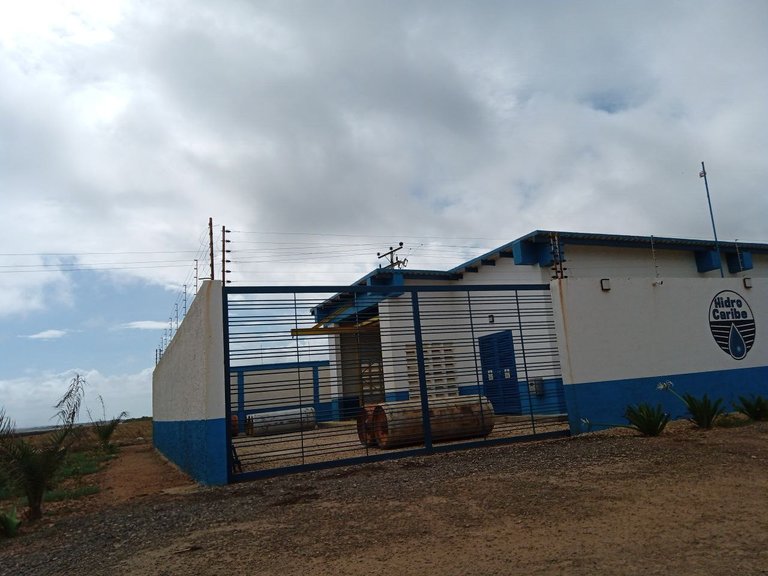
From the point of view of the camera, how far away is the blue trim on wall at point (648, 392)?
10586 mm

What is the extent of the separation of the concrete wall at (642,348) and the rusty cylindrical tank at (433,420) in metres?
1.86

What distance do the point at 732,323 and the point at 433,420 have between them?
772 cm

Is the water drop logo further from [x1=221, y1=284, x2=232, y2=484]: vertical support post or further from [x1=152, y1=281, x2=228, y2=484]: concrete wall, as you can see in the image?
[x1=152, y1=281, x2=228, y2=484]: concrete wall

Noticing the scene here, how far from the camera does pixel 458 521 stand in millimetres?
5055

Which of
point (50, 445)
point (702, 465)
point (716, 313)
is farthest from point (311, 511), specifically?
point (716, 313)

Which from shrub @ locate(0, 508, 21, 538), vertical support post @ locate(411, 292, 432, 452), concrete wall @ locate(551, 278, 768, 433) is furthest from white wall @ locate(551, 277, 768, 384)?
shrub @ locate(0, 508, 21, 538)

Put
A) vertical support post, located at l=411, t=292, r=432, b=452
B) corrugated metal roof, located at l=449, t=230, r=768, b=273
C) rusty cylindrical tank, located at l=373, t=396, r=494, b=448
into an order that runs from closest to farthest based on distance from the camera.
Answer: vertical support post, located at l=411, t=292, r=432, b=452
rusty cylindrical tank, located at l=373, t=396, r=494, b=448
corrugated metal roof, located at l=449, t=230, r=768, b=273

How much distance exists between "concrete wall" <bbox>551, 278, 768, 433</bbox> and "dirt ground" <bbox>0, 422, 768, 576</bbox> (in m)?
2.31

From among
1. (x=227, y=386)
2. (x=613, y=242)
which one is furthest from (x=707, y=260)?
(x=227, y=386)

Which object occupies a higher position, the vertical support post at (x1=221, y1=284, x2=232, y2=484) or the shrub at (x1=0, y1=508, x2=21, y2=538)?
the vertical support post at (x1=221, y1=284, x2=232, y2=484)

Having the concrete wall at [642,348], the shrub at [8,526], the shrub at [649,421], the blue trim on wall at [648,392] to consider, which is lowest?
the shrub at [8,526]

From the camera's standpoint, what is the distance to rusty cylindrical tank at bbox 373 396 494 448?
976cm

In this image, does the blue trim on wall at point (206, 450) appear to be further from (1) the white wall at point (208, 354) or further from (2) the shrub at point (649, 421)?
(2) the shrub at point (649, 421)

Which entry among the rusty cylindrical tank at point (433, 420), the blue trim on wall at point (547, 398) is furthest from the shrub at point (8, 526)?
the blue trim on wall at point (547, 398)
